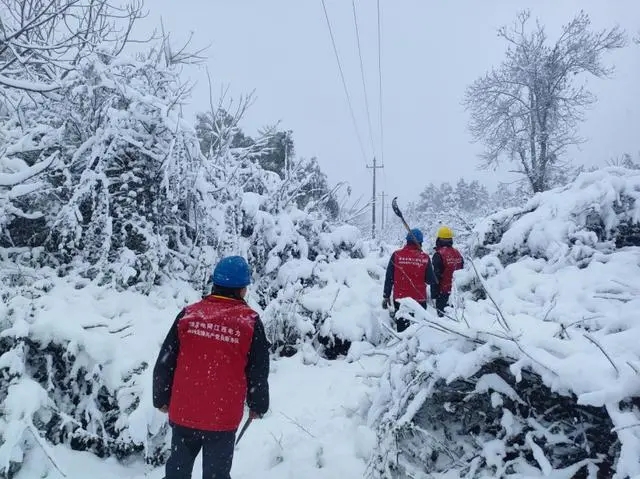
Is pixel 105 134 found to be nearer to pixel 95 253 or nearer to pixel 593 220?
pixel 95 253

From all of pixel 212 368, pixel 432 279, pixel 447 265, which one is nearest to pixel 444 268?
pixel 447 265

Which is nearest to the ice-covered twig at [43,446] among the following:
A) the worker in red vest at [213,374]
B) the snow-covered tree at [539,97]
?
the worker in red vest at [213,374]

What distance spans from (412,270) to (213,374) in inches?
145

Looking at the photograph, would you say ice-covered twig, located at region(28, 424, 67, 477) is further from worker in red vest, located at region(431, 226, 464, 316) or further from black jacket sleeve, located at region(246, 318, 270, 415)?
worker in red vest, located at region(431, 226, 464, 316)

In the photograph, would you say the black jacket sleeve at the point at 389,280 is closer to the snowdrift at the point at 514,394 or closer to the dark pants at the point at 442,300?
the dark pants at the point at 442,300

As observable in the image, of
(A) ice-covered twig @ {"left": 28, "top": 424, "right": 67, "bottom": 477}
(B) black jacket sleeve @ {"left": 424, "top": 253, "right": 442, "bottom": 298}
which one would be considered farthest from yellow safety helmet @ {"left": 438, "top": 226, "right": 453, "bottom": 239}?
(A) ice-covered twig @ {"left": 28, "top": 424, "right": 67, "bottom": 477}

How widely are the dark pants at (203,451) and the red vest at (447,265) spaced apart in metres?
4.40

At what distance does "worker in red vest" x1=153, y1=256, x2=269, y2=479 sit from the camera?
2674 mm

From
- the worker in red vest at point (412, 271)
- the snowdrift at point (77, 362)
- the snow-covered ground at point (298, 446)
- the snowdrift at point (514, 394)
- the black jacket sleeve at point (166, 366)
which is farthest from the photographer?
the worker in red vest at point (412, 271)

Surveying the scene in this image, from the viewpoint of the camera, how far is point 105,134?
5.34 m

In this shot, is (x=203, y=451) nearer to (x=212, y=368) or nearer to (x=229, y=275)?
(x=212, y=368)

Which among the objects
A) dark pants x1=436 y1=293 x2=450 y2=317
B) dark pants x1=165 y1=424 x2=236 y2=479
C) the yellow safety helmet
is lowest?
dark pants x1=436 y1=293 x2=450 y2=317

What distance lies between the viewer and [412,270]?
5895 millimetres

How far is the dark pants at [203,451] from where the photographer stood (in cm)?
273
